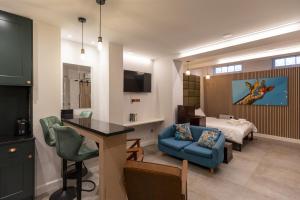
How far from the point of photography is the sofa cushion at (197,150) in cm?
317

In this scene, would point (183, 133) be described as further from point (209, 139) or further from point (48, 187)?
point (48, 187)

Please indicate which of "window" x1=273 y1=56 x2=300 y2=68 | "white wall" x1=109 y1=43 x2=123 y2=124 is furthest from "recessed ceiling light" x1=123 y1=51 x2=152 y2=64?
"window" x1=273 y1=56 x2=300 y2=68

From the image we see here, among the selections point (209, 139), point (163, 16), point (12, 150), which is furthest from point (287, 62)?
point (12, 150)

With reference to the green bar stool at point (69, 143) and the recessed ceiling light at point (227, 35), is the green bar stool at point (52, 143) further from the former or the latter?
the recessed ceiling light at point (227, 35)

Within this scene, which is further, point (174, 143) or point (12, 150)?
point (174, 143)

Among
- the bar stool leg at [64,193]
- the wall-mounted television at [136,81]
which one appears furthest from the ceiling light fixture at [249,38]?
the bar stool leg at [64,193]

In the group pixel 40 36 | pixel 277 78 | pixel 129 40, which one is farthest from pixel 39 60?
pixel 277 78

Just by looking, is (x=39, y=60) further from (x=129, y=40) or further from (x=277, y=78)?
(x=277, y=78)

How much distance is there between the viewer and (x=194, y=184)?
2816 millimetres

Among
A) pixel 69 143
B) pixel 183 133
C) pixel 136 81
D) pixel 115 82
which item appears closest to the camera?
pixel 69 143

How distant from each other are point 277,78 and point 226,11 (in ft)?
14.8

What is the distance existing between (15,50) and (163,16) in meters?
2.19

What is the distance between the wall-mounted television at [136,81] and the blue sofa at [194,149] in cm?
148

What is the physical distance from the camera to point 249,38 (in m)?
3.21
